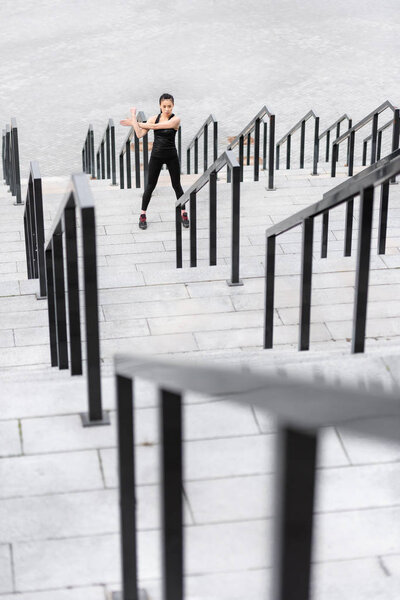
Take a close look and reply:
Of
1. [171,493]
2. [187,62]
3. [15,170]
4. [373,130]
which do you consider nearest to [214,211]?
[15,170]

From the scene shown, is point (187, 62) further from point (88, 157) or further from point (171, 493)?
point (171, 493)

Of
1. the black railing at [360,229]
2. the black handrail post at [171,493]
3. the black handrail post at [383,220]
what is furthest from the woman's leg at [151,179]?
the black handrail post at [171,493]

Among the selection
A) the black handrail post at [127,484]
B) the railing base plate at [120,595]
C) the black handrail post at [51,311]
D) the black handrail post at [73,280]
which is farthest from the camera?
the black handrail post at [51,311]

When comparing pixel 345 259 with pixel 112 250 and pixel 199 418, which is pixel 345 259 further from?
pixel 199 418

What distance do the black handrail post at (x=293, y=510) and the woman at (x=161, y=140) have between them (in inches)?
248

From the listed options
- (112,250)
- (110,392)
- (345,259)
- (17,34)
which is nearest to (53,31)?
(17,34)

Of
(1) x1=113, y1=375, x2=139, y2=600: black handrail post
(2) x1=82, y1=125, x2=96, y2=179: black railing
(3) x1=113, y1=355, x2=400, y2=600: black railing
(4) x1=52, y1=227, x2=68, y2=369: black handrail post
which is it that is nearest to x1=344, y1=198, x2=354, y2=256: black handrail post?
(4) x1=52, y1=227, x2=68, y2=369: black handrail post

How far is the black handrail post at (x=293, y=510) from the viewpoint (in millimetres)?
1312

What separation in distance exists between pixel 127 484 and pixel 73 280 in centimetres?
153

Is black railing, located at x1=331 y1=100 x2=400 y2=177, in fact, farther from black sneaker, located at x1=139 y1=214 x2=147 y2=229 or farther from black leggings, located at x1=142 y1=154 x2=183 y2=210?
black sneaker, located at x1=139 y1=214 x2=147 y2=229

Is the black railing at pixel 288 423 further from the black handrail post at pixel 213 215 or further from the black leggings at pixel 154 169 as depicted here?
the black leggings at pixel 154 169

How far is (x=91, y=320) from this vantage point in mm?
3184

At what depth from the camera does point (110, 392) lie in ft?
11.8

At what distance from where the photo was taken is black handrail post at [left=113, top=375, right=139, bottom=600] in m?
2.11
